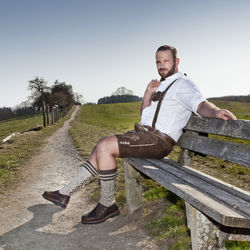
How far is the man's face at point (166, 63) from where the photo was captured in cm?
353

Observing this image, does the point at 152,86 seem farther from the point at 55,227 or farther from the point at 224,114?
the point at 55,227

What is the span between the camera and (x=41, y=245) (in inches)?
123

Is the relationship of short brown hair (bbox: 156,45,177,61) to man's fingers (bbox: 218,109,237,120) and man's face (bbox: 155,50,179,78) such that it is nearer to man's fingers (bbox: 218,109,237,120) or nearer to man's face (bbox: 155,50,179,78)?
man's face (bbox: 155,50,179,78)

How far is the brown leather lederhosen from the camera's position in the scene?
3.28 m

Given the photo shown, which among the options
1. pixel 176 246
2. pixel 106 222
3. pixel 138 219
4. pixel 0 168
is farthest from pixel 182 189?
pixel 0 168

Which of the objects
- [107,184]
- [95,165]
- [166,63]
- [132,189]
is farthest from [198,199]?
[166,63]

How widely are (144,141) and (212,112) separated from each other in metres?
0.88

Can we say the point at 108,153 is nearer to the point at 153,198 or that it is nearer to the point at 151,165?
the point at 151,165

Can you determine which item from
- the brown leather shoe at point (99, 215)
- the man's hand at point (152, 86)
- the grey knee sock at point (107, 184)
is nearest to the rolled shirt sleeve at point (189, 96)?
the man's hand at point (152, 86)

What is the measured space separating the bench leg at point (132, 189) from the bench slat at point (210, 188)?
0.60 meters

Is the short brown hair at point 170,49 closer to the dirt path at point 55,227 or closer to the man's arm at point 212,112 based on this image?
the man's arm at point 212,112

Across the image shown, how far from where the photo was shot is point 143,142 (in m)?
3.28

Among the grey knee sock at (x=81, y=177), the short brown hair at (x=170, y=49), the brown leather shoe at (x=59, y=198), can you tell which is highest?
the short brown hair at (x=170, y=49)

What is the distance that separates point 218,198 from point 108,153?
149 centimetres
